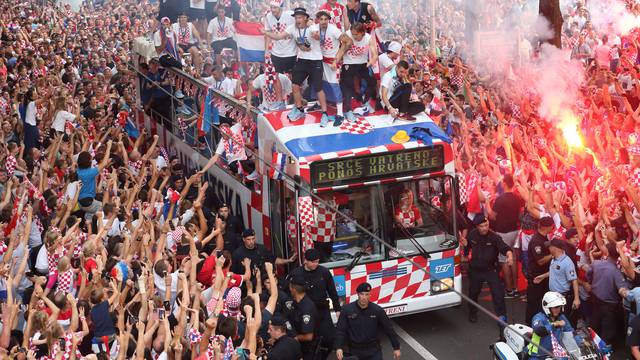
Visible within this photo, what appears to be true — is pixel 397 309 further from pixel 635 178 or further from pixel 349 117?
pixel 635 178

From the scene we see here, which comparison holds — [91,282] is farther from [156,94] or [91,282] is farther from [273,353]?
[156,94]

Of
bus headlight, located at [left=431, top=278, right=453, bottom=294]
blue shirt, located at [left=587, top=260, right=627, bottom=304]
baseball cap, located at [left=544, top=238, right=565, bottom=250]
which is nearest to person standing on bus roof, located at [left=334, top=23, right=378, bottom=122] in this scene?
bus headlight, located at [left=431, top=278, right=453, bottom=294]

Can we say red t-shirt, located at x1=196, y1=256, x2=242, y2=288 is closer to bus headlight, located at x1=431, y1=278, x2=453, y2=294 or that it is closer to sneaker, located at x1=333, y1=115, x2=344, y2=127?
sneaker, located at x1=333, y1=115, x2=344, y2=127

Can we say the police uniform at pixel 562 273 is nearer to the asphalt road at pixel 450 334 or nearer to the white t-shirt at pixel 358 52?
the asphalt road at pixel 450 334

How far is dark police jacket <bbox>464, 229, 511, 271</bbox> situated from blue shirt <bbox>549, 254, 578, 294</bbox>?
913mm

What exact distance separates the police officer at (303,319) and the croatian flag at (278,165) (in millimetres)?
1778

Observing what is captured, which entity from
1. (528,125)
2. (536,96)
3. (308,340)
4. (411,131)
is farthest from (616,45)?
(308,340)

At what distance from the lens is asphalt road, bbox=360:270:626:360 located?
10945 mm

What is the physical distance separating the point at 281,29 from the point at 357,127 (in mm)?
2480

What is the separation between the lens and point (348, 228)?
1091 cm

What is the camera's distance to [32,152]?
14617 millimetres

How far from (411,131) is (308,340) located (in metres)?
2.93

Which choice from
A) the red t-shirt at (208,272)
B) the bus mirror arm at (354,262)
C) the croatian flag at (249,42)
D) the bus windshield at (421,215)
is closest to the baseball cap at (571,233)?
the bus windshield at (421,215)

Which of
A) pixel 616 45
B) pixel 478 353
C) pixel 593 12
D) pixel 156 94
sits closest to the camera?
pixel 478 353
